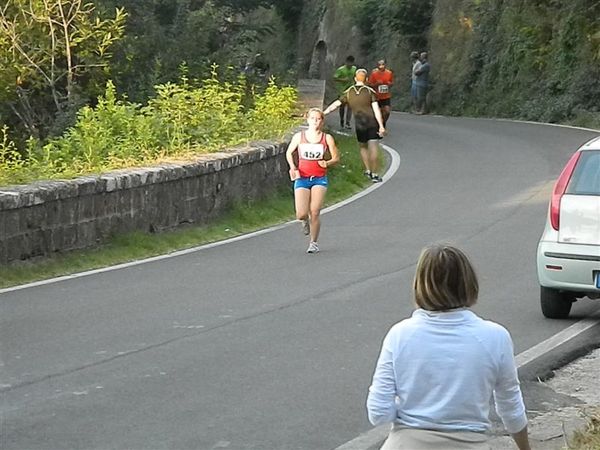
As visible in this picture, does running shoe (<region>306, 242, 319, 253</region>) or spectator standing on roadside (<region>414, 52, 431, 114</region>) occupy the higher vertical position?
running shoe (<region>306, 242, 319, 253</region>)

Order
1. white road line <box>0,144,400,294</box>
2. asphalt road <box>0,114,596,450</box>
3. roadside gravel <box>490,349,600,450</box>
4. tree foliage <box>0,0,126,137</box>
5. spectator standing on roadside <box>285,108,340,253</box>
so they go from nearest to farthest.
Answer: roadside gravel <box>490,349,600,450</box> → asphalt road <box>0,114,596,450</box> → white road line <box>0,144,400,294</box> → spectator standing on roadside <box>285,108,340,253</box> → tree foliage <box>0,0,126,137</box>

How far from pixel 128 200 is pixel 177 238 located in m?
0.82

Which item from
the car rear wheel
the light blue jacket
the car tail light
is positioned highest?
the light blue jacket

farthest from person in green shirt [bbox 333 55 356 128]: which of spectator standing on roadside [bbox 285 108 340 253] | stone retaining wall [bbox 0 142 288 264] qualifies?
spectator standing on roadside [bbox 285 108 340 253]

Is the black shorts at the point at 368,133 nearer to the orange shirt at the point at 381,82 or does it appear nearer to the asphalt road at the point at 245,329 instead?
the asphalt road at the point at 245,329

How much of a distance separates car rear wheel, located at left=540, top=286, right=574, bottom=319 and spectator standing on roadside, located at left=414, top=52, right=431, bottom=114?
28995 millimetres

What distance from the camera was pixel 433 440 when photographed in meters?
4.11

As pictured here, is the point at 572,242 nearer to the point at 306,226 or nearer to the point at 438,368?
the point at 306,226

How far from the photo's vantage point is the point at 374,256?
535 inches

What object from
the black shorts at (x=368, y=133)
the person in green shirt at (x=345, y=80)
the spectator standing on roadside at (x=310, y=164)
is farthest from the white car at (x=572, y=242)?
the person in green shirt at (x=345, y=80)

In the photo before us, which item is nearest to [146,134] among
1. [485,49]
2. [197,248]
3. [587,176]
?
[197,248]

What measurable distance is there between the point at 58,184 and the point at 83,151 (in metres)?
3.71

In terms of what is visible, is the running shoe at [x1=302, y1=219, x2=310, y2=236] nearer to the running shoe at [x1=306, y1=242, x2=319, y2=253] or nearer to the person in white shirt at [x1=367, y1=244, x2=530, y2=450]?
the running shoe at [x1=306, y1=242, x2=319, y2=253]

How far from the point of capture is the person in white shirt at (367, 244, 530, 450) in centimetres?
414
